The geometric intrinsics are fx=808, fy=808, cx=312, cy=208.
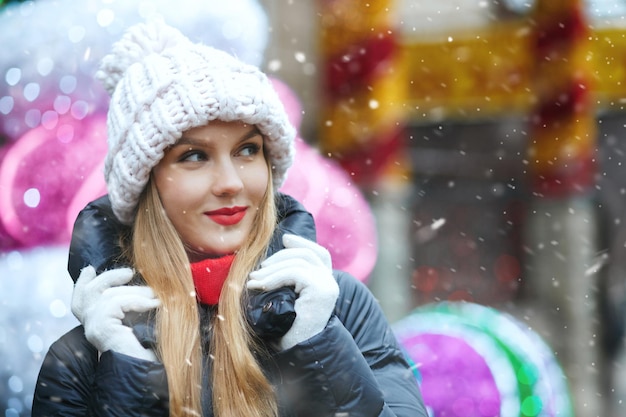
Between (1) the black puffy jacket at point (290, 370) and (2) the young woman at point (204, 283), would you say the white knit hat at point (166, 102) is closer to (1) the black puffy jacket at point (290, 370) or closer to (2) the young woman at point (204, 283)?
(2) the young woman at point (204, 283)

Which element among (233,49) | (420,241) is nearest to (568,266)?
(420,241)

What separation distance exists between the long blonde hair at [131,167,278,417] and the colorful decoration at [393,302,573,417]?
167 cm

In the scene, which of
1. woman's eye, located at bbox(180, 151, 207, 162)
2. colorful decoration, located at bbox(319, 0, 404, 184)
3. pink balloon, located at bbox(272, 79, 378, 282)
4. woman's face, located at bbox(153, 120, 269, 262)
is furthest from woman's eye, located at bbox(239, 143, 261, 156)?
colorful decoration, located at bbox(319, 0, 404, 184)

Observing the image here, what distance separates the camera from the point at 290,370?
1.83 m

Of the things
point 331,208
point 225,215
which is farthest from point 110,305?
point 331,208

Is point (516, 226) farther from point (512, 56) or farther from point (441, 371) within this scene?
point (441, 371)

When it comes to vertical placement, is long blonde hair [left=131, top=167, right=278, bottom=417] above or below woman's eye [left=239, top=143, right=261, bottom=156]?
below

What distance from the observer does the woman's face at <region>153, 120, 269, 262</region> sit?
6.40ft

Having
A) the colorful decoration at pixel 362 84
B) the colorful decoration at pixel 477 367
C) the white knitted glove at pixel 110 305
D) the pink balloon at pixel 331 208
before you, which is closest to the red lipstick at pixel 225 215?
the white knitted glove at pixel 110 305

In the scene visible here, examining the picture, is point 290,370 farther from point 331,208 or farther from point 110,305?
point 331,208

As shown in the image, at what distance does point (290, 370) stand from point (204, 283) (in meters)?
0.31

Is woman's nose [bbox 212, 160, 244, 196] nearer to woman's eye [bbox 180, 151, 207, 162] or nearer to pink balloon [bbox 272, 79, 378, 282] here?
woman's eye [bbox 180, 151, 207, 162]

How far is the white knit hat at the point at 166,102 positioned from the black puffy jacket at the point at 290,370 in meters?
0.15

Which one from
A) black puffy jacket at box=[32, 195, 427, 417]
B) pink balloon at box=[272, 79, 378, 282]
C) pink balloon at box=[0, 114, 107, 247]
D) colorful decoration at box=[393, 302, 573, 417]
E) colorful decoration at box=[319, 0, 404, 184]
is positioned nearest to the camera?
black puffy jacket at box=[32, 195, 427, 417]
